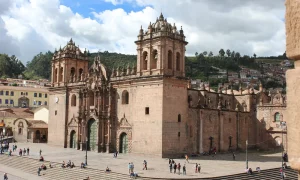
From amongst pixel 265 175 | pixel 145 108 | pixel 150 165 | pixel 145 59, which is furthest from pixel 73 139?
pixel 265 175

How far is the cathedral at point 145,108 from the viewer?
31.2 m

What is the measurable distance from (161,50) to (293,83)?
29131 mm

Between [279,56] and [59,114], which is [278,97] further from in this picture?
[279,56]

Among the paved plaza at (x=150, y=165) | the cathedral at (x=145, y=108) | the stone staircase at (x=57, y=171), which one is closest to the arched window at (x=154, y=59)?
the cathedral at (x=145, y=108)

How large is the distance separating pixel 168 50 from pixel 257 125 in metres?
20.2

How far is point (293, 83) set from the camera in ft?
8.48

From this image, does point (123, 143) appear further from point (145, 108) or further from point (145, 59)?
point (145, 59)

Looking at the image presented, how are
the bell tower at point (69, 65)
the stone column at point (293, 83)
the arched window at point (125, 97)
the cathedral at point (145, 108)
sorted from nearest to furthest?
the stone column at point (293, 83) < the cathedral at point (145, 108) < the arched window at point (125, 97) < the bell tower at point (69, 65)

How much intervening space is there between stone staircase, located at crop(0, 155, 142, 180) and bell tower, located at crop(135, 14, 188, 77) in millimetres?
11328

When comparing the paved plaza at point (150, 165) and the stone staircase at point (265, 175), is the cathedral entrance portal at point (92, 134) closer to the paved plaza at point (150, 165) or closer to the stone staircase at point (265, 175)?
the paved plaza at point (150, 165)

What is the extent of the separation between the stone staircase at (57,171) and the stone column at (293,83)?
2088cm

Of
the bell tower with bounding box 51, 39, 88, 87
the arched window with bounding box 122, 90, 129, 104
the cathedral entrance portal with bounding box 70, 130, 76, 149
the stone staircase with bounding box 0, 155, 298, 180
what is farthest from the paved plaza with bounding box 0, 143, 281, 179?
the bell tower with bounding box 51, 39, 88, 87

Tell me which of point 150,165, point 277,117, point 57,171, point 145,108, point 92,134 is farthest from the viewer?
point 277,117

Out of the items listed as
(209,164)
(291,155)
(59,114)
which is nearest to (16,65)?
(59,114)
